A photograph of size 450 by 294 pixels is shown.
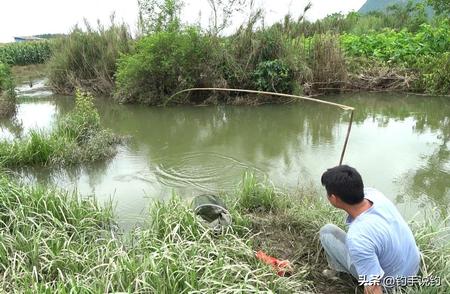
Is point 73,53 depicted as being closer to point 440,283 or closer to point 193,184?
point 193,184

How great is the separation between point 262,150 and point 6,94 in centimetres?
691

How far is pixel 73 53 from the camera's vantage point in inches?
502

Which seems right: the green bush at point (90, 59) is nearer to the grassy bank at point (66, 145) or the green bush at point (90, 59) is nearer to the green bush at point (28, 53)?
the grassy bank at point (66, 145)

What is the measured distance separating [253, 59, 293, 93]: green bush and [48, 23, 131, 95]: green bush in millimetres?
4330

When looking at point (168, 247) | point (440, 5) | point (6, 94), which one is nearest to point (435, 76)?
point (440, 5)

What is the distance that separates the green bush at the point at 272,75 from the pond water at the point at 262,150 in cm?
60

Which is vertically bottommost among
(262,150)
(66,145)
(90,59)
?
(262,150)

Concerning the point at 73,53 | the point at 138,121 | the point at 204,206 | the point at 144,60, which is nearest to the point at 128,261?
the point at 204,206

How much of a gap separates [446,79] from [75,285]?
10321mm

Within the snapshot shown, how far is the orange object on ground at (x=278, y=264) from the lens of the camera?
9.29 ft

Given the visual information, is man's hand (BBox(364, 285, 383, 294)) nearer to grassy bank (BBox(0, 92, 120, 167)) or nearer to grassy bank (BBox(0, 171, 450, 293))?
grassy bank (BBox(0, 171, 450, 293))

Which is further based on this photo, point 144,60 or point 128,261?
point 144,60

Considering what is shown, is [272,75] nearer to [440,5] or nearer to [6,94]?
[440,5]

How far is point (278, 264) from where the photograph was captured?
293cm
